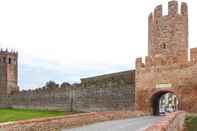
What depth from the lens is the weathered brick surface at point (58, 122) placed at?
45.1ft

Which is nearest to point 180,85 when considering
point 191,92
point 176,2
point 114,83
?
point 191,92

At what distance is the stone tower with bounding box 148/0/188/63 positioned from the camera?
25.7 meters

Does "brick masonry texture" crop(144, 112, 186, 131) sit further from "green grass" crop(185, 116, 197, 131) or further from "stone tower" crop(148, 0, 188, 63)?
"stone tower" crop(148, 0, 188, 63)

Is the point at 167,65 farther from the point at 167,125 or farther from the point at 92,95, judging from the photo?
the point at 167,125

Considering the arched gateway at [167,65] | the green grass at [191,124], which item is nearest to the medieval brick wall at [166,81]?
the arched gateway at [167,65]

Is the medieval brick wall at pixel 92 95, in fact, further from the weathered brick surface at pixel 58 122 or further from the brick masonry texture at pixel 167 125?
the brick masonry texture at pixel 167 125

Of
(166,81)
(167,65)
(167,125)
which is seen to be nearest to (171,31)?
(167,65)

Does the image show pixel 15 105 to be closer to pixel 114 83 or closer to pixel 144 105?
pixel 114 83

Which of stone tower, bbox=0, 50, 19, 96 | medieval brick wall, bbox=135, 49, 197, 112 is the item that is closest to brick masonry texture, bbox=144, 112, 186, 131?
medieval brick wall, bbox=135, 49, 197, 112

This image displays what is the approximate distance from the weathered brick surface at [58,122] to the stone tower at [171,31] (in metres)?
4.95

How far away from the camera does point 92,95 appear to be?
32.6 m

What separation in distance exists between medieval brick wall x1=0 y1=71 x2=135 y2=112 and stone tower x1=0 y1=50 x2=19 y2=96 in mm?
13298

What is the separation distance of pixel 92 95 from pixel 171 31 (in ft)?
29.9

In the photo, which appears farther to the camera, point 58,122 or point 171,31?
point 171,31
